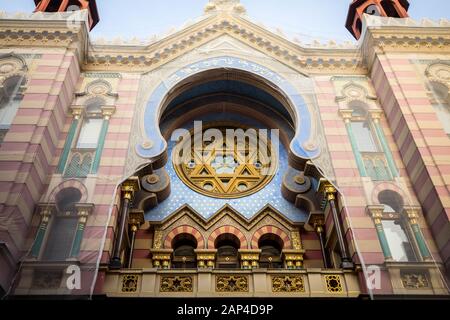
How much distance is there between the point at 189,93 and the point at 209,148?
193cm

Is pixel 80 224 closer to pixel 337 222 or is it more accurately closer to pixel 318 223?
pixel 337 222

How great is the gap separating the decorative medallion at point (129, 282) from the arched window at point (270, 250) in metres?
3.81

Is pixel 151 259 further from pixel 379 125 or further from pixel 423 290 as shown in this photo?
pixel 379 125

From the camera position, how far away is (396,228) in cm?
1076

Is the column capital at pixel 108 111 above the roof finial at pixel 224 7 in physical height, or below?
below

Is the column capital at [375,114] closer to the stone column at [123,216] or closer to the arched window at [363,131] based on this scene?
the arched window at [363,131]

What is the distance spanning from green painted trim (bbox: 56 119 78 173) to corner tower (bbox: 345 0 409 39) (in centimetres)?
1203

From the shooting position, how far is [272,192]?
44.4ft

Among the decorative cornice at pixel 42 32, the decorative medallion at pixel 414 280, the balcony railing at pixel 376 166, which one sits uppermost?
the decorative cornice at pixel 42 32

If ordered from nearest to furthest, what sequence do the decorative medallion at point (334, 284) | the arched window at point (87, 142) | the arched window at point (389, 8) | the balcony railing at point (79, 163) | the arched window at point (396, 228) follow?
the decorative medallion at point (334, 284) → the arched window at point (396, 228) → the balcony railing at point (79, 163) → the arched window at point (87, 142) → the arched window at point (389, 8)

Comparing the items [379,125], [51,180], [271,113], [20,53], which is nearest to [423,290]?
[379,125]

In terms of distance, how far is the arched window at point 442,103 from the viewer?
12.2 meters

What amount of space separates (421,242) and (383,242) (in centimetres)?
85

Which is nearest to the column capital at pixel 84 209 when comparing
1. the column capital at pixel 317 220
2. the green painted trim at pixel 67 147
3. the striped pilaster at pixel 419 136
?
the green painted trim at pixel 67 147
